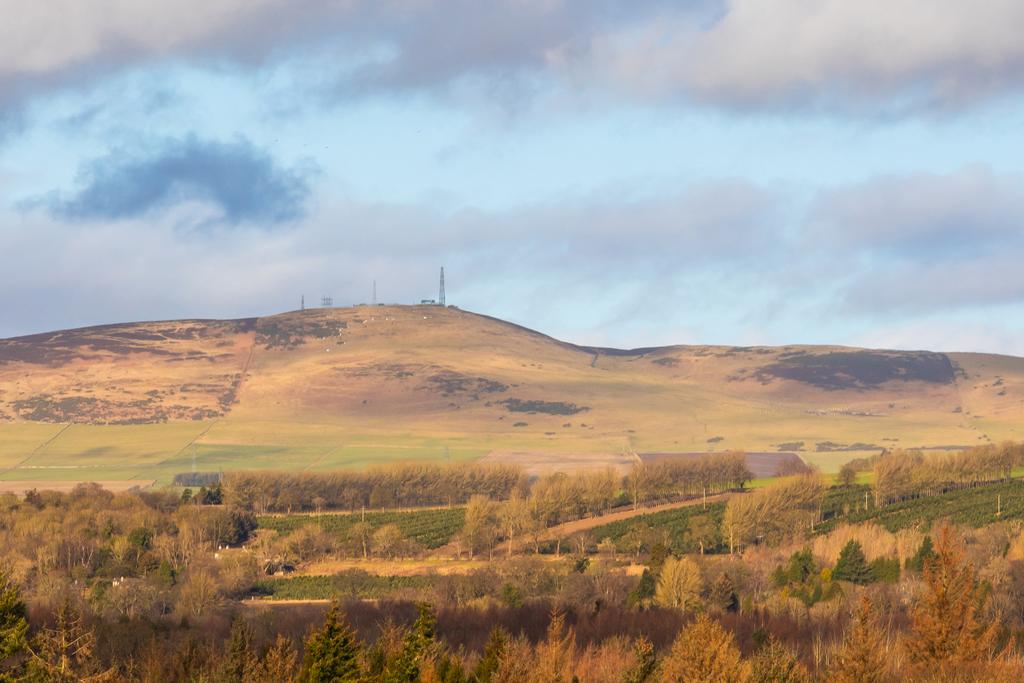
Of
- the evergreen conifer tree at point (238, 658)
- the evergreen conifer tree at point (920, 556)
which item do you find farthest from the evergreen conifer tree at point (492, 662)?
the evergreen conifer tree at point (920, 556)

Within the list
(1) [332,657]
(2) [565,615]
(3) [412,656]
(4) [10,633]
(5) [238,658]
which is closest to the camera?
(4) [10,633]

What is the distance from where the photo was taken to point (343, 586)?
180m

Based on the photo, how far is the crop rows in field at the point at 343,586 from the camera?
175 metres

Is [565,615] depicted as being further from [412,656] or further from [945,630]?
[412,656]

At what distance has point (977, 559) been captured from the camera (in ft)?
547

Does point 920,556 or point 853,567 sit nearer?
point 920,556

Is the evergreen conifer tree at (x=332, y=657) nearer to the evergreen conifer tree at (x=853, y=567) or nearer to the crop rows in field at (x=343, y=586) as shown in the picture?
the crop rows in field at (x=343, y=586)

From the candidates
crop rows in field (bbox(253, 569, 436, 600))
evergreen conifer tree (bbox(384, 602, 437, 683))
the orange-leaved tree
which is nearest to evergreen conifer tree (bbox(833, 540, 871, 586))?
crop rows in field (bbox(253, 569, 436, 600))

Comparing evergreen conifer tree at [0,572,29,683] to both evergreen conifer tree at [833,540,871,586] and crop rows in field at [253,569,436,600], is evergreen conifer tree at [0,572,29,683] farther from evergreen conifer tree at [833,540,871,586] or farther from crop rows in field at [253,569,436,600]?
evergreen conifer tree at [833,540,871,586]

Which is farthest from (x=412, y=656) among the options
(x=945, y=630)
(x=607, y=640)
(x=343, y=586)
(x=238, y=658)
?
(x=343, y=586)

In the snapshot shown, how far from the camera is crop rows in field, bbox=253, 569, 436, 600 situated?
175 metres

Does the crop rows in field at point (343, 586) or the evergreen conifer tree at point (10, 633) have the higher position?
the evergreen conifer tree at point (10, 633)

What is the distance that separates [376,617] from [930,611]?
65.4 metres

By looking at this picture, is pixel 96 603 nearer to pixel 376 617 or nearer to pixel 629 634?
pixel 376 617
